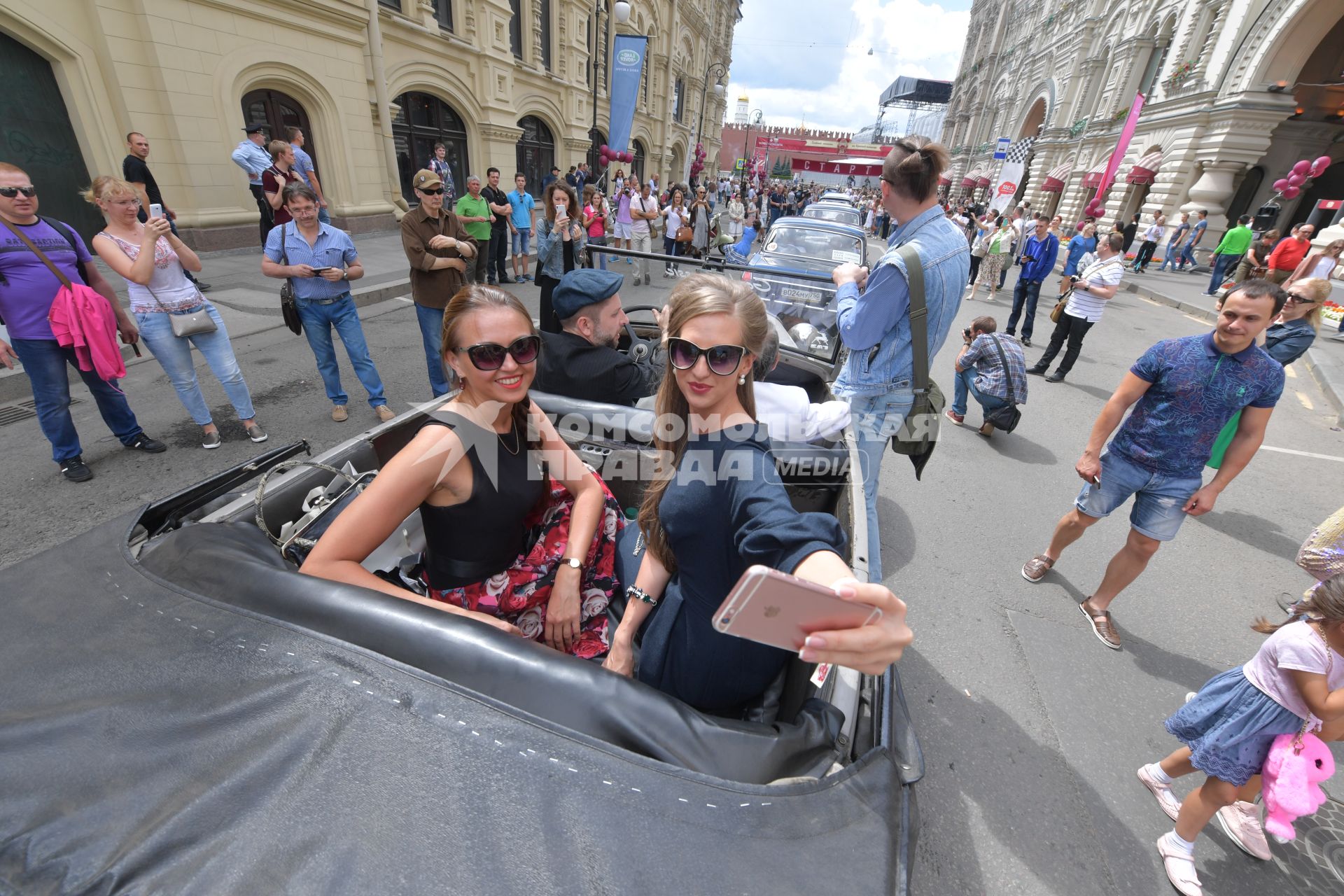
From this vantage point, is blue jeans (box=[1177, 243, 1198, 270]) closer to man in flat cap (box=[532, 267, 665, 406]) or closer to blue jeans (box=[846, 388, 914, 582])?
blue jeans (box=[846, 388, 914, 582])

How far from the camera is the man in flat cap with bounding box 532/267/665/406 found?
295cm

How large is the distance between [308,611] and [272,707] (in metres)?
0.27

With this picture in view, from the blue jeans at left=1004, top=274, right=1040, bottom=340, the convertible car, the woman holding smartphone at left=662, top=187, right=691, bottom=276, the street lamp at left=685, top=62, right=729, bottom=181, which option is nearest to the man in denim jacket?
the convertible car

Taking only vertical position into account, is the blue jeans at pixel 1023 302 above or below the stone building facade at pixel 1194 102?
below

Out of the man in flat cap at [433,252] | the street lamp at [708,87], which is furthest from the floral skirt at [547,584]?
the street lamp at [708,87]

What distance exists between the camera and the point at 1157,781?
228cm

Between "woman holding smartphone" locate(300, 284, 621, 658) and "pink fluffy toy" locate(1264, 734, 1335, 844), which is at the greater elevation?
"woman holding smartphone" locate(300, 284, 621, 658)

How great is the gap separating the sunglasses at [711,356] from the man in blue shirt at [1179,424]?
7.60 feet

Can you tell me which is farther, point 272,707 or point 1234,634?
point 1234,634

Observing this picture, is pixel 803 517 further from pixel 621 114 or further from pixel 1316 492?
pixel 621 114

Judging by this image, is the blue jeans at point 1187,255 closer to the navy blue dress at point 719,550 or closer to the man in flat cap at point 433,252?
the man in flat cap at point 433,252

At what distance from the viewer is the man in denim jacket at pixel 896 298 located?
8.25 ft

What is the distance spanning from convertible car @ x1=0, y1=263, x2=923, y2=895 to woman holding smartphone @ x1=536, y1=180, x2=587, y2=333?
13.7ft

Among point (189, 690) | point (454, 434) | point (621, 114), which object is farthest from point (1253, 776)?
point (621, 114)
